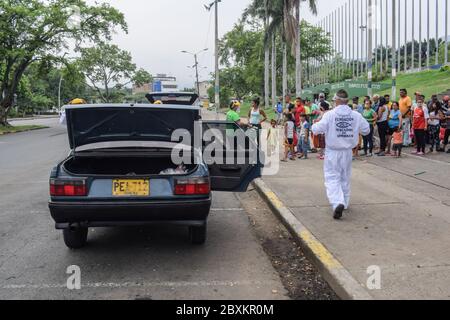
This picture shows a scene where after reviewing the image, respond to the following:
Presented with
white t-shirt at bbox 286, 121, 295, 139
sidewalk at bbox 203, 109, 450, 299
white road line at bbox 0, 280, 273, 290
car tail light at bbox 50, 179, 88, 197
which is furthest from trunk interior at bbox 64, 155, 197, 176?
white t-shirt at bbox 286, 121, 295, 139

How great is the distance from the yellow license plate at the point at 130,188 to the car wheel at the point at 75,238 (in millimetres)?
894

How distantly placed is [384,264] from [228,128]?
4077mm

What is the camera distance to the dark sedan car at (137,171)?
4.74 m

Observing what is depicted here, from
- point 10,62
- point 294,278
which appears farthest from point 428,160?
point 10,62

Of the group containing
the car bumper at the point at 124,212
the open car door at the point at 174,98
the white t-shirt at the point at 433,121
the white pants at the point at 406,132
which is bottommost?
the car bumper at the point at 124,212

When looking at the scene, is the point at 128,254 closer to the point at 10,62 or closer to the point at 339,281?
the point at 339,281

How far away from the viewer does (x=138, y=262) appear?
4.92m

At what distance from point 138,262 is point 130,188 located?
0.80m

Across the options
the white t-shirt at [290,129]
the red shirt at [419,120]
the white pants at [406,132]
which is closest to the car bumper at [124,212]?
the white t-shirt at [290,129]

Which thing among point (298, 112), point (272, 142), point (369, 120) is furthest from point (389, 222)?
point (272, 142)

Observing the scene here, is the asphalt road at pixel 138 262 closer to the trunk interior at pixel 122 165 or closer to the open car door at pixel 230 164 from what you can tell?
the open car door at pixel 230 164

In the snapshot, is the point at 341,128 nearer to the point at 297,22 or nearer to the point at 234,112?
the point at 234,112

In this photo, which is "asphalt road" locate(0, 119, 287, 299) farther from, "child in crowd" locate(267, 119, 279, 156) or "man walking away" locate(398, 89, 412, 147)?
"man walking away" locate(398, 89, 412, 147)

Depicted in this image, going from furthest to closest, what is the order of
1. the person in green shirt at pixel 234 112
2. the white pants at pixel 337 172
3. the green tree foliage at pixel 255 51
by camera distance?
1. the green tree foliage at pixel 255 51
2. the person in green shirt at pixel 234 112
3. the white pants at pixel 337 172
